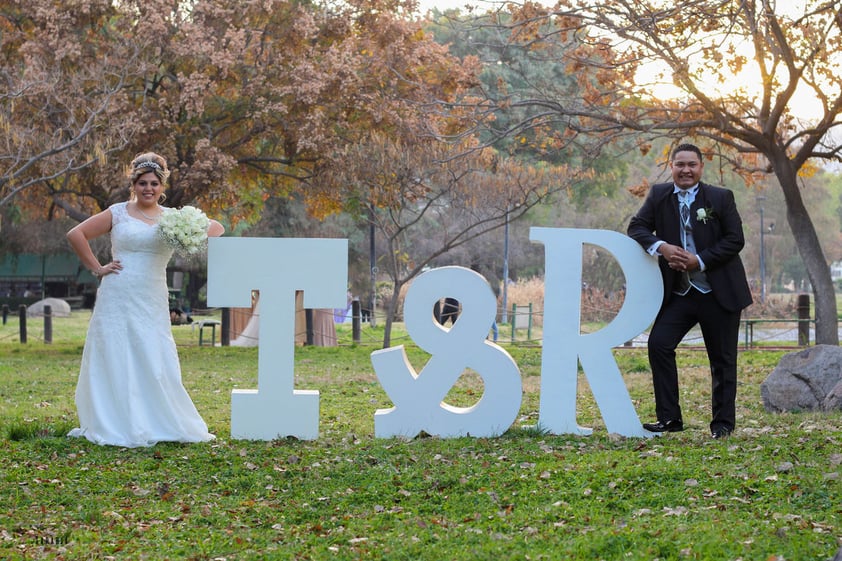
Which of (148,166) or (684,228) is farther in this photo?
(148,166)

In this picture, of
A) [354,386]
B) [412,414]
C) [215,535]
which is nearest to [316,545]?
[215,535]

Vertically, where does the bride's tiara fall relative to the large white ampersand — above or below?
above

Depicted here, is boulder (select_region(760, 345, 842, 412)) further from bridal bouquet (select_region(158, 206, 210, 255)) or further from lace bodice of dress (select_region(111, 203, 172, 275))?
lace bodice of dress (select_region(111, 203, 172, 275))

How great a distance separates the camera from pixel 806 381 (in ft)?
31.0

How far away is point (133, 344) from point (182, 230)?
3.33ft

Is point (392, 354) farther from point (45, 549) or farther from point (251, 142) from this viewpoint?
point (251, 142)

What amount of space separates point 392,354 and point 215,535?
2769 millimetres

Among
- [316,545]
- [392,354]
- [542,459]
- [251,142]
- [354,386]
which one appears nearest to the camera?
[316,545]

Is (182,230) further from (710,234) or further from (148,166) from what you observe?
(710,234)

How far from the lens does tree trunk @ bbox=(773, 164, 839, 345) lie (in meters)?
15.1

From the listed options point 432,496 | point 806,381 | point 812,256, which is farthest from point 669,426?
point 812,256

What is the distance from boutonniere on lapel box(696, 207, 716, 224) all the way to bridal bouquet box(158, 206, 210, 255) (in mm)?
3930

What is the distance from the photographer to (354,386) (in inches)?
535

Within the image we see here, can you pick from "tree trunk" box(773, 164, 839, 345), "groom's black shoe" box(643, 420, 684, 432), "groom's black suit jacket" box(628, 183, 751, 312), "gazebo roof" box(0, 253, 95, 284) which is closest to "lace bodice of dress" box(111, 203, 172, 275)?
"groom's black suit jacket" box(628, 183, 751, 312)
